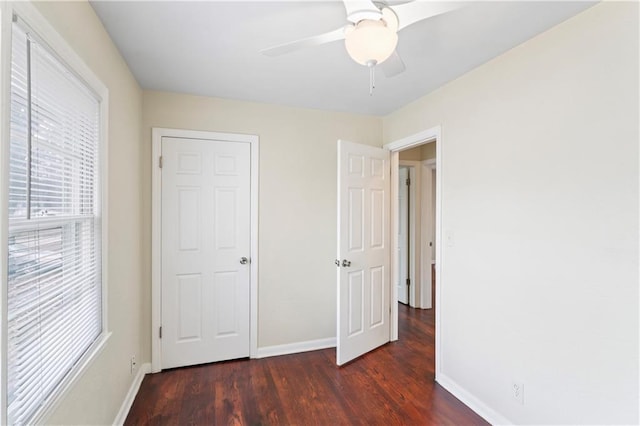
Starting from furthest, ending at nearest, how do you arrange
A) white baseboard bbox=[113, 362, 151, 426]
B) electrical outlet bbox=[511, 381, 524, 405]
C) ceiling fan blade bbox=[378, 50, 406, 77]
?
1. white baseboard bbox=[113, 362, 151, 426]
2. electrical outlet bbox=[511, 381, 524, 405]
3. ceiling fan blade bbox=[378, 50, 406, 77]

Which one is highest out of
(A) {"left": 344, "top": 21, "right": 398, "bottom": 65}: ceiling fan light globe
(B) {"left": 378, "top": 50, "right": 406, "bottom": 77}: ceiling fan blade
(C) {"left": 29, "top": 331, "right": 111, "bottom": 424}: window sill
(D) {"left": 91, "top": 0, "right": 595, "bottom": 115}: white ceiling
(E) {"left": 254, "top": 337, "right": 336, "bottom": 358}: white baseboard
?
(D) {"left": 91, "top": 0, "right": 595, "bottom": 115}: white ceiling

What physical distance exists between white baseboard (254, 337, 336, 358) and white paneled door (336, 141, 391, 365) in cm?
39

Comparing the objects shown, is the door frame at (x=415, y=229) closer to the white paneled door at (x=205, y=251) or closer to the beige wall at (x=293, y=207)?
the beige wall at (x=293, y=207)

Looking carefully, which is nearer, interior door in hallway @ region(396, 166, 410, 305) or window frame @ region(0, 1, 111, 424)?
window frame @ region(0, 1, 111, 424)

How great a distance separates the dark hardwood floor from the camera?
2.08 metres

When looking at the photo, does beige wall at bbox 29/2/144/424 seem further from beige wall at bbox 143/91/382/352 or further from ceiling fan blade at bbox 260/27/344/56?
ceiling fan blade at bbox 260/27/344/56

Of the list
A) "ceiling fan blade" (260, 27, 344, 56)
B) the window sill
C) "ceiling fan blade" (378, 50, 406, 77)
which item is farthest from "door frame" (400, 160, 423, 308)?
the window sill

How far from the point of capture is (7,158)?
93 cm

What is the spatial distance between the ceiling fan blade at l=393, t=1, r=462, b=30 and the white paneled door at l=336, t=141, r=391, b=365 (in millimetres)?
1504

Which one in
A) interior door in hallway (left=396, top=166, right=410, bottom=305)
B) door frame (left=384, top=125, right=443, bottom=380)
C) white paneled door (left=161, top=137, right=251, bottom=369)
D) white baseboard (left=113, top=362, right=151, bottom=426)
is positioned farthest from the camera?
interior door in hallway (left=396, top=166, right=410, bottom=305)

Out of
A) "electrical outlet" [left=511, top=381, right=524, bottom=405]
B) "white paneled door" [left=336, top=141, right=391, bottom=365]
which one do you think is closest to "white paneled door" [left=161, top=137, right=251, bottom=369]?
"white paneled door" [left=336, top=141, right=391, bottom=365]

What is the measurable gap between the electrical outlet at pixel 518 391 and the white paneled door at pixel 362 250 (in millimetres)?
1290

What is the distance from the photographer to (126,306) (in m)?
2.15

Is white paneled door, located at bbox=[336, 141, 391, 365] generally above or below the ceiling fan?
below
